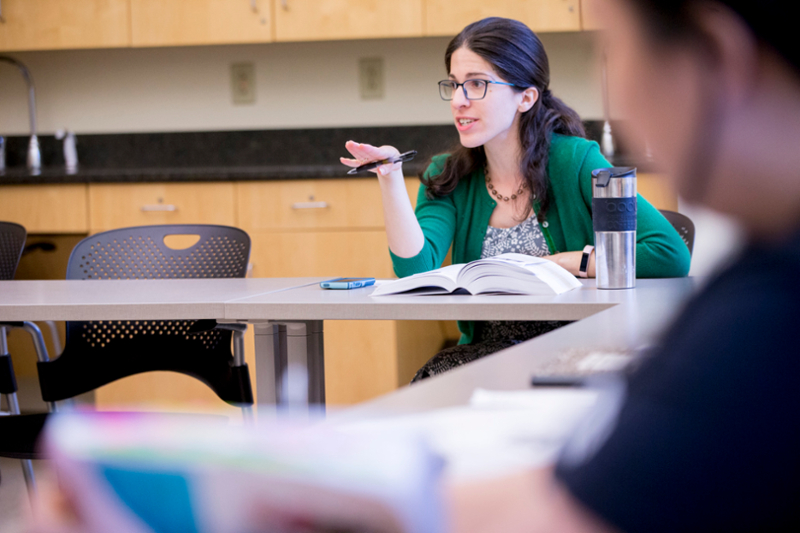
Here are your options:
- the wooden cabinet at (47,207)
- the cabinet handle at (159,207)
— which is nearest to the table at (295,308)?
the cabinet handle at (159,207)

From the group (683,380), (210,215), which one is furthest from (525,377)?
(210,215)

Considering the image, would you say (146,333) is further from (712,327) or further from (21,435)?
(712,327)

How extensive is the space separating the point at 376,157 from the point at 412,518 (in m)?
1.38

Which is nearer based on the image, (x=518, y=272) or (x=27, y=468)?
(x=518, y=272)

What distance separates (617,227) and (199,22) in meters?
2.48

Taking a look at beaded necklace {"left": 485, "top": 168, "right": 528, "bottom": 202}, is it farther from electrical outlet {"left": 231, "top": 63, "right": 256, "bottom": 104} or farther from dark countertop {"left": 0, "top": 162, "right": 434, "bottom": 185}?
electrical outlet {"left": 231, "top": 63, "right": 256, "bottom": 104}

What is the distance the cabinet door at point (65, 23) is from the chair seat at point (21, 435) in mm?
2123

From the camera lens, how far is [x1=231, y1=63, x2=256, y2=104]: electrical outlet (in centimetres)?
364

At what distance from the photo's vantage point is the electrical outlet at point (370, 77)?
358 centimetres

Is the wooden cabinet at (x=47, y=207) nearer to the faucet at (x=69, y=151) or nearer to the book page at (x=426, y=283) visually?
the faucet at (x=69, y=151)

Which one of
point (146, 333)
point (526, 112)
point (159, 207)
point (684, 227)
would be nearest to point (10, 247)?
point (146, 333)

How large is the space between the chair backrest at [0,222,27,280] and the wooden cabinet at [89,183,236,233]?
2.85 ft

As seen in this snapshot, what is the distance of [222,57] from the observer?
3.64m

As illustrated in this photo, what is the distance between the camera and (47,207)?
3.10 m
